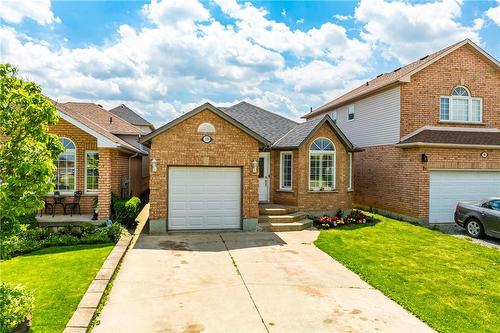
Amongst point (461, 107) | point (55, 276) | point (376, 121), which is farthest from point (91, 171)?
point (461, 107)

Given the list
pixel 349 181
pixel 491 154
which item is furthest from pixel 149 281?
pixel 491 154

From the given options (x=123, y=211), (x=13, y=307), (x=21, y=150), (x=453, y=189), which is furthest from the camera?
(x=453, y=189)

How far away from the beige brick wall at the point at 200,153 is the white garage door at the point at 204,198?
278mm

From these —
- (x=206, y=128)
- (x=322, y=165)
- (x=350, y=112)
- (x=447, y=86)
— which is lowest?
(x=322, y=165)

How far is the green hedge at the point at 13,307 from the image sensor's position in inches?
193

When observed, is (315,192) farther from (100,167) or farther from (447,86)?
(100,167)

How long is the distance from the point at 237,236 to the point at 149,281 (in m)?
4.95

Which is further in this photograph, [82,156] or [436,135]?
[436,135]

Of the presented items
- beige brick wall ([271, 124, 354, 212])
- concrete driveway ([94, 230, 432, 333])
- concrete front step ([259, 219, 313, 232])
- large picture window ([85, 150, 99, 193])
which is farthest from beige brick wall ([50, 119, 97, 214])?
beige brick wall ([271, 124, 354, 212])

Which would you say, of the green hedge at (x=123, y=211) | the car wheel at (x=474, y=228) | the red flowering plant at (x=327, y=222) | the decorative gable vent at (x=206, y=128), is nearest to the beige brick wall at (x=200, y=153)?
the decorative gable vent at (x=206, y=128)

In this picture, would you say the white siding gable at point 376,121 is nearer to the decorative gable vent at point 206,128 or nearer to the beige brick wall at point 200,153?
the beige brick wall at point 200,153

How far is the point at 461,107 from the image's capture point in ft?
56.4

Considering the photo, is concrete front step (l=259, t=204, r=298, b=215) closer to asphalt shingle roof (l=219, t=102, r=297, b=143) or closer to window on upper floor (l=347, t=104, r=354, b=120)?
asphalt shingle roof (l=219, t=102, r=297, b=143)

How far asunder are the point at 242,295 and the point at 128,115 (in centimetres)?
2798
